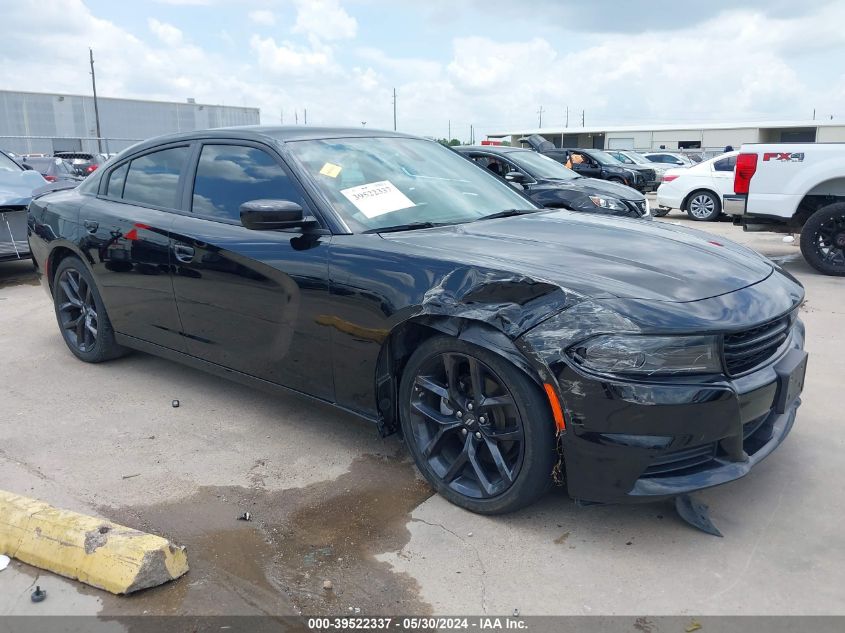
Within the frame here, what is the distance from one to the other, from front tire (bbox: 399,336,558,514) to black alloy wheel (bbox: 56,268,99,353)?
2875mm

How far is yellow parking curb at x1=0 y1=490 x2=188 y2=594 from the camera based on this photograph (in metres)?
2.55

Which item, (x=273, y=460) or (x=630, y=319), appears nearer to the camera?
(x=630, y=319)

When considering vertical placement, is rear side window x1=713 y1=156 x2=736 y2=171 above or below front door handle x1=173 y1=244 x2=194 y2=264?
above

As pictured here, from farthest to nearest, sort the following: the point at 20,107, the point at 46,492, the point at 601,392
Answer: the point at 20,107
the point at 46,492
the point at 601,392

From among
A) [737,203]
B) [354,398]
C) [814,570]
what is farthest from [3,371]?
[737,203]

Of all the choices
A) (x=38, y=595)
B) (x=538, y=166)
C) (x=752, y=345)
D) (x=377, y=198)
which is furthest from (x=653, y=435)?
(x=538, y=166)

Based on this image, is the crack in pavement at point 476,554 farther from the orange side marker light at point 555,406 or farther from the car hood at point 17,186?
the car hood at point 17,186

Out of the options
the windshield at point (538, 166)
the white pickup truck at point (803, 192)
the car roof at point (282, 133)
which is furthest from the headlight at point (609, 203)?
the car roof at point (282, 133)

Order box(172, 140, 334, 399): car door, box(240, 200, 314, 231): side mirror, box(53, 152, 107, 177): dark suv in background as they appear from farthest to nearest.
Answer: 1. box(53, 152, 107, 177): dark suv in background
2. box(172, 140, 334, 399): car door
3. box(240, 200, 314, 231): side mirror

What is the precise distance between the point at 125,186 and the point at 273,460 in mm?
2200

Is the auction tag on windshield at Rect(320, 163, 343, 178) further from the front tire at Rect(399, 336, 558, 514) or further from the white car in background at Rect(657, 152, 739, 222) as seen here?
the white car in background at Rect(657, 152, 739, 222)

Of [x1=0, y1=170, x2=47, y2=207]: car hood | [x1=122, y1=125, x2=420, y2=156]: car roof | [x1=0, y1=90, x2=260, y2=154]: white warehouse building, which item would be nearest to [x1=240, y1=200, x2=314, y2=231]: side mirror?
[x1=122, y1=125, x2=420, y2=156]: car roof

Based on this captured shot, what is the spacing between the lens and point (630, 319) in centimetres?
255

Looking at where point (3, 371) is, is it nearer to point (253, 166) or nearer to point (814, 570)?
point (253, 166)
